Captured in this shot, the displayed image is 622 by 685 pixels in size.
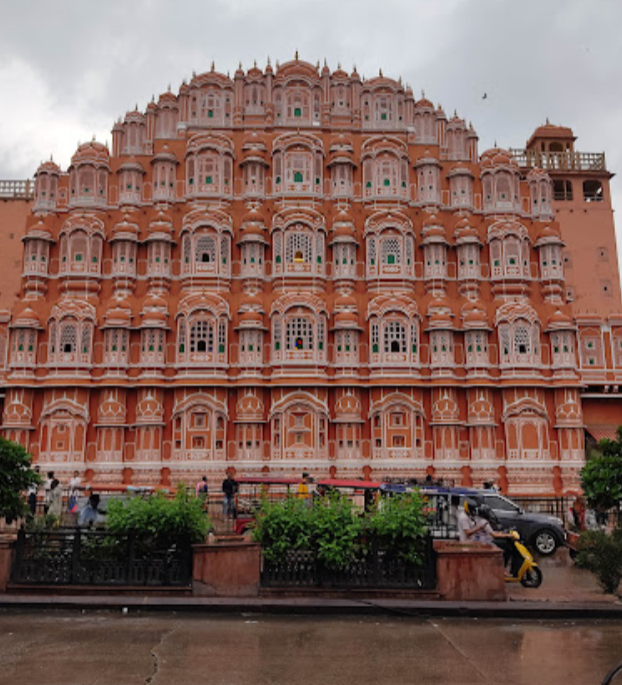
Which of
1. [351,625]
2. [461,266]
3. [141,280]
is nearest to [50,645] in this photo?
[351,625]

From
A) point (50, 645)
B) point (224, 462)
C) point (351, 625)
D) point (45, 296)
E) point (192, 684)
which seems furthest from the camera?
point (45, 296)

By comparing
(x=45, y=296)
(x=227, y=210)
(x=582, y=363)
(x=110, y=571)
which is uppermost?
(x=227, y=210)

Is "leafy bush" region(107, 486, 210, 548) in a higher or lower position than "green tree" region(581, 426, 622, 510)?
lower

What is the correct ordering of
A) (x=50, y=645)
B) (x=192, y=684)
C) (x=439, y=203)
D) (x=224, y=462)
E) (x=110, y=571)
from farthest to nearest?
(x=439, y=203) < (x=224, y=462) < (x=110, y=571) < (x=50, y=645) < (x=192, y=684)

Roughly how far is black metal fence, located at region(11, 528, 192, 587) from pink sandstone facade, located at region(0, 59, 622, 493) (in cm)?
2019

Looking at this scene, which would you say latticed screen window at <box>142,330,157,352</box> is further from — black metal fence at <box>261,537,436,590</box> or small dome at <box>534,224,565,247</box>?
black metal fence at <box>261,537,436,590</box>

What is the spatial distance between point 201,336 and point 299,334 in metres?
5.00

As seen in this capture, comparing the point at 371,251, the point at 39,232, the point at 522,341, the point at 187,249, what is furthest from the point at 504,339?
the point at 39,232

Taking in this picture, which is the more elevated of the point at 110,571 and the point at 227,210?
the point at 227,210

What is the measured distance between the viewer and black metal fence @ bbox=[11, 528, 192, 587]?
13.2 m

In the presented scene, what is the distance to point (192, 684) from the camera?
332 inches

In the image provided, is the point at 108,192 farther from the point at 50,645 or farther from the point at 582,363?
the point at 50,645

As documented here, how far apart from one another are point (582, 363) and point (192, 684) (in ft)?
111

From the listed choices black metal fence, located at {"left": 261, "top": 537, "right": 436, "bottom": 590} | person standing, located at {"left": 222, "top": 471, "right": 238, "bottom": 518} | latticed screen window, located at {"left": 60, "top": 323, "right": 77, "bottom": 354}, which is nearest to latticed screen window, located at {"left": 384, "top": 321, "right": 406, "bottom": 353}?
person standing, located at {"left": 222, "top": 471, "right": 238, "bottom": 518}
